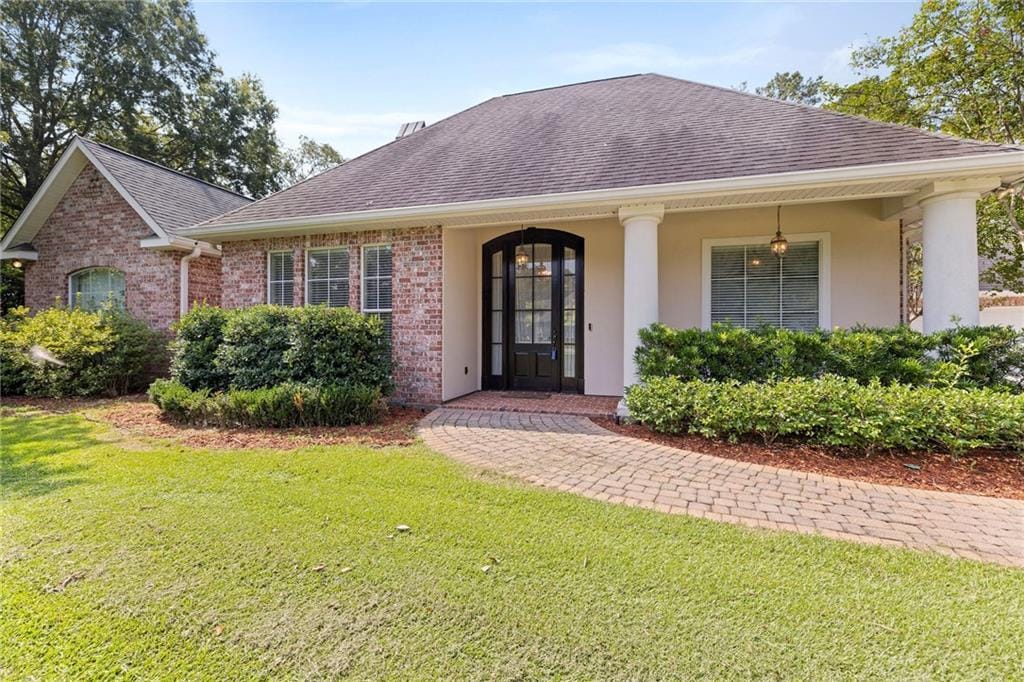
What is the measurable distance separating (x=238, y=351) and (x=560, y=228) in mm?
5526

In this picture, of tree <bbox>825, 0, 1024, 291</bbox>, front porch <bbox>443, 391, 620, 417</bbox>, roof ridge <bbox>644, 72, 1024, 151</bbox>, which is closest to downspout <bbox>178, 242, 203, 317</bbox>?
front porch <bbox>443, 391, 620, 417</bbox>

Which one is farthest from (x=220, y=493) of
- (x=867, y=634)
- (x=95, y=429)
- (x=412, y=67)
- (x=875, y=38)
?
(x=875, y=38)

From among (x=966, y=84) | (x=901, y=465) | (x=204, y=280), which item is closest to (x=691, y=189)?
(x=901, y=465)

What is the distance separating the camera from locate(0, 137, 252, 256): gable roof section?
9289 mm

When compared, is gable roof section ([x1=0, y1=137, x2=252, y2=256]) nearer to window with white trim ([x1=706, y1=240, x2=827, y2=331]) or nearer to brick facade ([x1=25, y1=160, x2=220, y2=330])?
brick facade ([x1=25, y1=160, x2=220, y2=330])

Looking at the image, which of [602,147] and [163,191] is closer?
[602,147]

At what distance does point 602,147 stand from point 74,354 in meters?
10.1

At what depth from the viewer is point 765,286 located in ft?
23.9

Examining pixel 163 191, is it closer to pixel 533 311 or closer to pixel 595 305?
pixel 533 311

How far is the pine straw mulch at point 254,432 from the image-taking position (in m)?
5.20

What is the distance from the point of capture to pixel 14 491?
12.4ft

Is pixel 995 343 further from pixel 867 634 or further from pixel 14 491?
pixel 14 491

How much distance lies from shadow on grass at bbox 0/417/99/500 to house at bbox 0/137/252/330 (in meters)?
3.56

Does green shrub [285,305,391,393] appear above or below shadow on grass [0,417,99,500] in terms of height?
above
